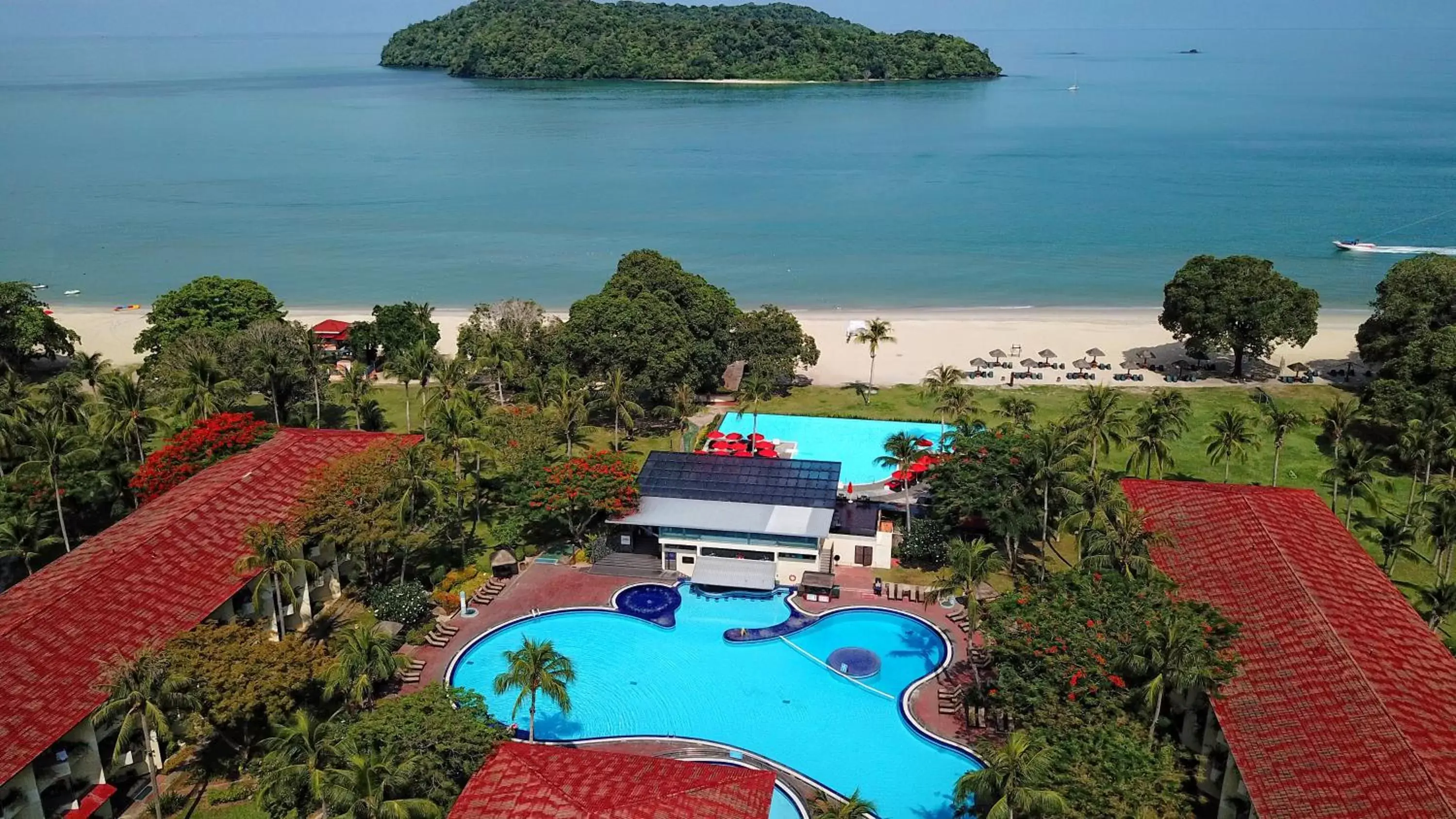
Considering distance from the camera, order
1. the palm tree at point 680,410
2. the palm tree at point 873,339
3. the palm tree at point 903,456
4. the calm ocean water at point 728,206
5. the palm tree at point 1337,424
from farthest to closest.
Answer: the calm ocean water at point 728,206
the palm tree at point 873,339
the palm tree at point 680,410
the palm tree at point 1337,424
the palm tree at point 903,456

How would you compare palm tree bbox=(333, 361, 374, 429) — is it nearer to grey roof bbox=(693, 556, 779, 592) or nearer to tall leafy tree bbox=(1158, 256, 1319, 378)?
grey roof bbox=(693, 556, 779, 592)

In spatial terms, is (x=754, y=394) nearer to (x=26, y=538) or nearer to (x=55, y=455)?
(x=55, y=455)

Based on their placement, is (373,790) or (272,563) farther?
(272,563)

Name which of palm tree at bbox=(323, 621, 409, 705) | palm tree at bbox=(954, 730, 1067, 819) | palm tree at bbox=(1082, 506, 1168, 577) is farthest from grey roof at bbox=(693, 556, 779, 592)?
palm tree at bbox=(954, 730, 1067, 819)

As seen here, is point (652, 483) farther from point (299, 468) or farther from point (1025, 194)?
point (1025, 194)

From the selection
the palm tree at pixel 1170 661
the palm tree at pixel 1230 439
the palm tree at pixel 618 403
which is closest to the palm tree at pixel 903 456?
the palm tree at pixel 1230 439

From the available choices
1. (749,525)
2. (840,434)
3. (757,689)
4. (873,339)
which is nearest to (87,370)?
(749,525)

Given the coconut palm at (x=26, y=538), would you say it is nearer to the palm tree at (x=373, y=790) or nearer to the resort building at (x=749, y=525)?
the palm tree at (x=373, y=790)
